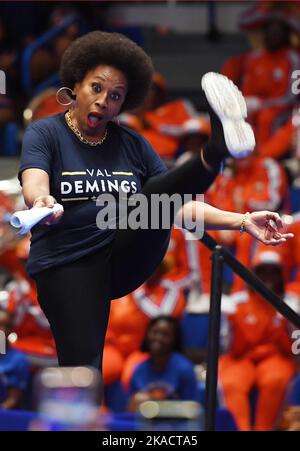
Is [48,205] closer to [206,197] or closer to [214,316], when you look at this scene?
[214,316]

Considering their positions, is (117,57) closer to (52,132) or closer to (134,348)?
(52,132)

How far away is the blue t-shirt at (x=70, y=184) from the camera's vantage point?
2.80 meters

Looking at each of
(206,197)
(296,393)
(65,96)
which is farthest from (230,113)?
(206,197)

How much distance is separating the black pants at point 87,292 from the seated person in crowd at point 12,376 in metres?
1.81

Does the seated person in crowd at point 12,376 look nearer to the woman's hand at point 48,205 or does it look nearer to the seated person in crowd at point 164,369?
the seated person in crowd at point 164,369

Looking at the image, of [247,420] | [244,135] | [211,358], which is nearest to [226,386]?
[247,420]

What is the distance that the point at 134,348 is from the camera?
198 inches

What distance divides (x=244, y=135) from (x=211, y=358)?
2.53 ft

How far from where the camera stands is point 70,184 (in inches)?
110

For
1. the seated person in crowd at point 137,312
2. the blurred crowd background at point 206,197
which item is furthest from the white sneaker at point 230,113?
the seated person in crowd at point 137,312
